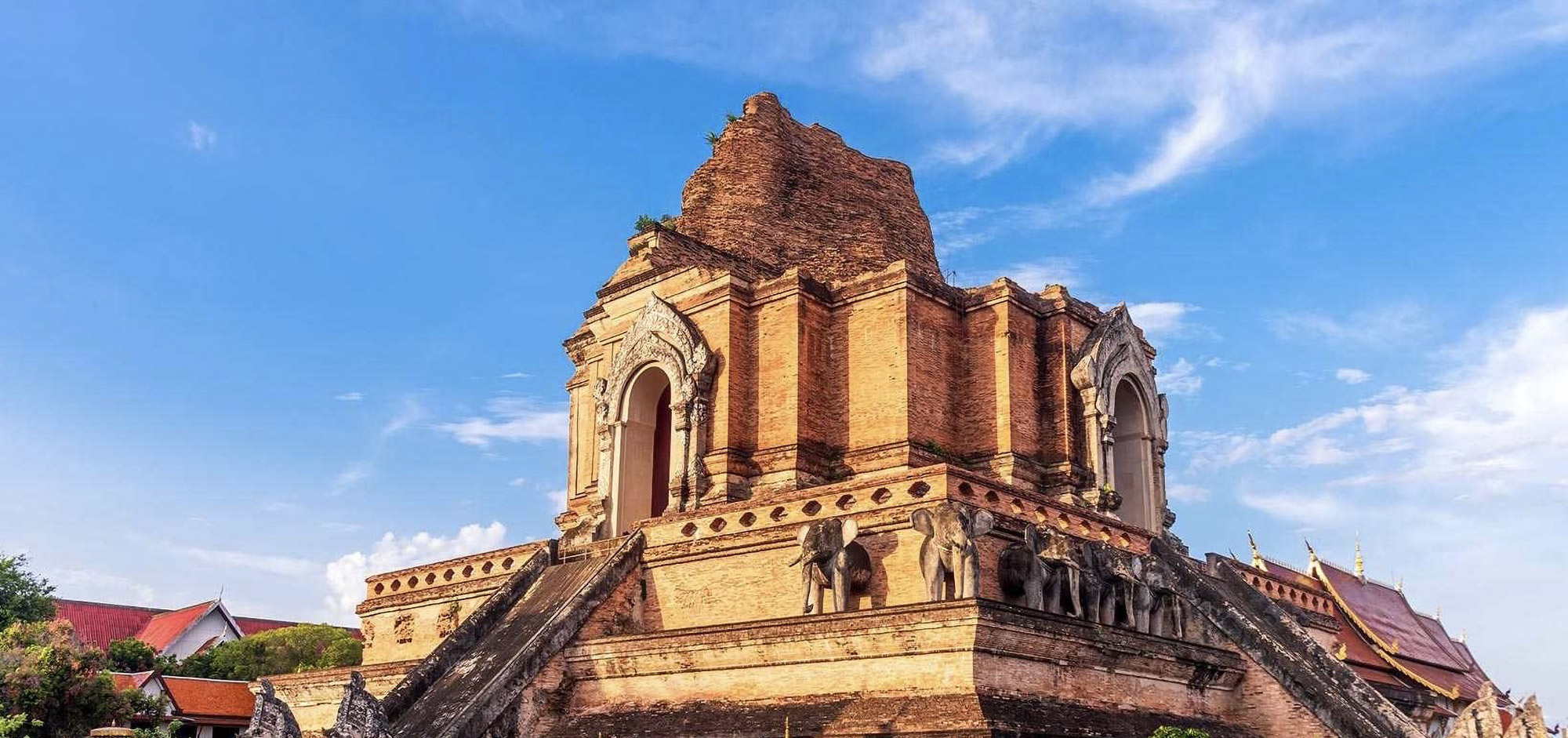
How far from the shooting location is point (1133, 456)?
78.2 ft

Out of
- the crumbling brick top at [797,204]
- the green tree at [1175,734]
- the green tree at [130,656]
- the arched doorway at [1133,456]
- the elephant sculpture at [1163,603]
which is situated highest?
the crumbling brick top at [797,204]

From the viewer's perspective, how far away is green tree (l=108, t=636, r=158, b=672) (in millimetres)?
38781

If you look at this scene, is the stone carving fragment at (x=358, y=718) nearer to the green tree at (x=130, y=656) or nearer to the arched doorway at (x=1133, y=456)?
the arched doorway at (x=1133, y=456)

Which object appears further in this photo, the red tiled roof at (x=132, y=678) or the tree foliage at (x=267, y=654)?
the tree foliage at (x=267, y=654)

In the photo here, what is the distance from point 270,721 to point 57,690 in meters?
12.9

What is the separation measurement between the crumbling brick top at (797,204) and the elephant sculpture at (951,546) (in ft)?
31.1

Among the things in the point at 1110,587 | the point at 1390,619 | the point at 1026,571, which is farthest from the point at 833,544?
the point at 1390,619

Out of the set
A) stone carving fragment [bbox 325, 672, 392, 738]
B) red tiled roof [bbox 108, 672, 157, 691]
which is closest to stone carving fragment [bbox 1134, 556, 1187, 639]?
stone carving fragment [bbox 325, 672, 392, 738]

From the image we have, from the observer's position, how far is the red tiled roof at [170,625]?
160 ft

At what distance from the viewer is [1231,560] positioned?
2275 centimetres

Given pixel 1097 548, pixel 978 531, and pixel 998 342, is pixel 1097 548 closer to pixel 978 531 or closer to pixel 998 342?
pixel 978 531

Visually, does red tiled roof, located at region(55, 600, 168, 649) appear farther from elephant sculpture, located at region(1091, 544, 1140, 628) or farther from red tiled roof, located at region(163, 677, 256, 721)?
elephant sculpture, located at region(1091, 544, 1140, 628)

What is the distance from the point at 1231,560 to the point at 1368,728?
717cm

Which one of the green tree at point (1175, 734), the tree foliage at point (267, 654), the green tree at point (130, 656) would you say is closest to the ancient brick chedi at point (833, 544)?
the green tree at point (1175, 734)
